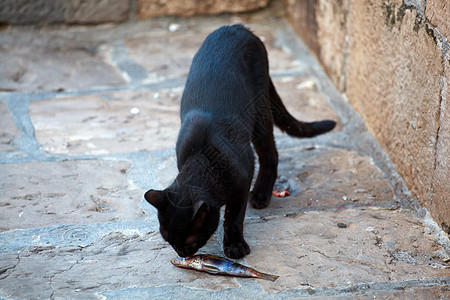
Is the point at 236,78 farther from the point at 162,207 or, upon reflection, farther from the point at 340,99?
the point at 340,99

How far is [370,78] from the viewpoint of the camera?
3.28 meters

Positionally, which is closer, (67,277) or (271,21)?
(67,277)

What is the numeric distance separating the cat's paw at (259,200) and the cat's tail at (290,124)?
465mm

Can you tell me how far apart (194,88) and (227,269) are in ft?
2.87

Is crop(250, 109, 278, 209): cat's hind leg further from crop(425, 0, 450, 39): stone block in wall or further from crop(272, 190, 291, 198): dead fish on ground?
crop(425, 0, 450, 39): stone block in wall

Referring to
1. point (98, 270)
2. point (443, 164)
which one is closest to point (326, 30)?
point (443, 164)

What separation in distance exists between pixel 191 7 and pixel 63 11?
1048 millimetres

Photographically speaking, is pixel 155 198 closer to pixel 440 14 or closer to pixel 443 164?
pixel 443 164

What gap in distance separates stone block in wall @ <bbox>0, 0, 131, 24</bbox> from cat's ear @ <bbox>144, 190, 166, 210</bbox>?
2894mm

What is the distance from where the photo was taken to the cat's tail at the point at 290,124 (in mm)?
3090

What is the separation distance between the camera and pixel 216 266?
2334 mm

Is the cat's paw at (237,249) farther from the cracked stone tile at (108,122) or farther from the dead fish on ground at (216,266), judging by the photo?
the cracked stone tile at (108,122)

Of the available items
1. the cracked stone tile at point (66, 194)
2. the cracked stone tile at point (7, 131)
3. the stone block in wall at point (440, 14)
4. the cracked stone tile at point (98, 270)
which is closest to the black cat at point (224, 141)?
the cracked stone tile at point (98, 270)

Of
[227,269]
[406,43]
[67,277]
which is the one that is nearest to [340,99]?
[406,43]
